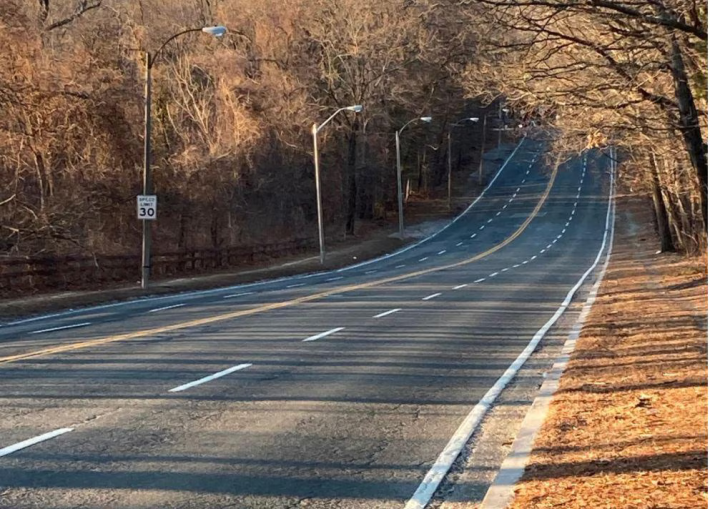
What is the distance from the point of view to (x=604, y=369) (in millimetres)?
11305

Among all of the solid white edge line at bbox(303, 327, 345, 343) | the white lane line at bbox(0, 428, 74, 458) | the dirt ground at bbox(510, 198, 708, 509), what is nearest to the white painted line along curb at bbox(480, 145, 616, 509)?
the dirt ground at bbox(510, 198, 708, 509)

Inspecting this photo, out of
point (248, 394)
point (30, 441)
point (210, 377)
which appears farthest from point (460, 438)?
point (210, 377)

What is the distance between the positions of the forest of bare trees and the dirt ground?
11.5 ft

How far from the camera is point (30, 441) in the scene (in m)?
7.79

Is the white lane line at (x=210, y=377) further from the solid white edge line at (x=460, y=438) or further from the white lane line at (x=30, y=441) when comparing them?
the solid white edge line at (x=460, y=438)

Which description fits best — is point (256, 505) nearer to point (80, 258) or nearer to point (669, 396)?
point (669, 396)

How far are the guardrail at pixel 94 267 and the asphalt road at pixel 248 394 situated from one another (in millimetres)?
4911

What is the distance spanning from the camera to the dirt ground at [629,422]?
233 inches

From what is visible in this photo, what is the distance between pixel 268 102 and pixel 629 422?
1606 inches

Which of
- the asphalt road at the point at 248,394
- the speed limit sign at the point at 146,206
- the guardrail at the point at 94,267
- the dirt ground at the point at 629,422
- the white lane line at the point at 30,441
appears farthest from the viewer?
the guardrail at the point at 94,267

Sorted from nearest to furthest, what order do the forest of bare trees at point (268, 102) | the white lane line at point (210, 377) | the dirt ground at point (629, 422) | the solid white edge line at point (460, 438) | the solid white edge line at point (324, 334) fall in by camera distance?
the dirt ground at point (629, 422), the solid white edge line at point (460, 438), the white lane line at point (210, 377), the forest of bare trees at point (268, 102), the solid white edge line at point (324, 334)

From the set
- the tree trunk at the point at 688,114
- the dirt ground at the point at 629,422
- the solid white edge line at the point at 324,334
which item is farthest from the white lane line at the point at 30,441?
the tree trunk at the point at 688,114

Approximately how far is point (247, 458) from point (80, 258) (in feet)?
76.4

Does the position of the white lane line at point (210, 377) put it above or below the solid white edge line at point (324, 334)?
above
